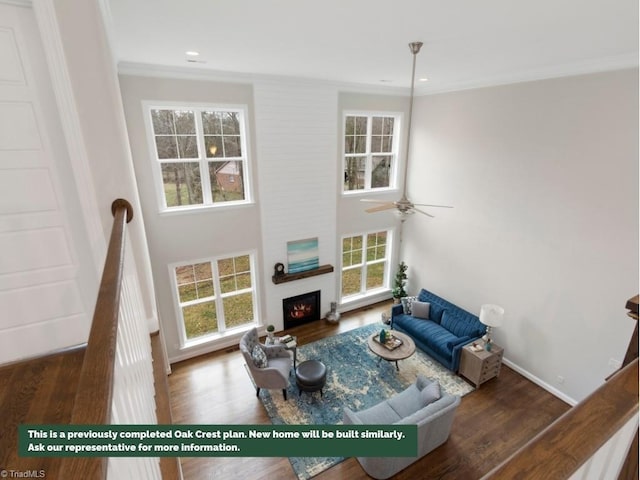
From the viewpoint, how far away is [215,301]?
5984 millimetres

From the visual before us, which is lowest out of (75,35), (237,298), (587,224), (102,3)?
(237,298)

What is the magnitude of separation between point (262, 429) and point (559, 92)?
5609 mm

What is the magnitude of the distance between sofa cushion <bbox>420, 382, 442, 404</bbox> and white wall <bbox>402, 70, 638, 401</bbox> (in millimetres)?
2146

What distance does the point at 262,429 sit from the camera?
0.91 m

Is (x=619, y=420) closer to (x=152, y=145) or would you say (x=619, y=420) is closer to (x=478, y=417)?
(x=478, y=417)

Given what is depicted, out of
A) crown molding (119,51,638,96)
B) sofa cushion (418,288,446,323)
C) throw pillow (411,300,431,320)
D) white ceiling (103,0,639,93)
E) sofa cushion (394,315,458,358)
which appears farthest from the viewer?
throw pillow (411,300,431,320)

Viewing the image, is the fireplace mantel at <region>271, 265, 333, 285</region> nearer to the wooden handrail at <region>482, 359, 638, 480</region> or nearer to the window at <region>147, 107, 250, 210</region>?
the window at <region>147, 107, 250, 210</region>

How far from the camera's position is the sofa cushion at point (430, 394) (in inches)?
166

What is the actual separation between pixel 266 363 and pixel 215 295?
169cm

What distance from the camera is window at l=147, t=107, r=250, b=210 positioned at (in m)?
5.02

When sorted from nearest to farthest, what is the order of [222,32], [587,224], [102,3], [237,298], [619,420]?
[619,420] → [102,3] → [222,32] → [587,224] → [237,298]

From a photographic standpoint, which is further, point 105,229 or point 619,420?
point 105,229

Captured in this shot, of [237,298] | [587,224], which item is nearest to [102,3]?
[237,298]

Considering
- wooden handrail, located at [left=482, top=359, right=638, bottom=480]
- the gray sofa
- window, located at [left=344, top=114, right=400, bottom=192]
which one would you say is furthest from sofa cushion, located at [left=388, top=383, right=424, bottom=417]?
window, located at [left=344, top=114, right=400, bottom=192]
